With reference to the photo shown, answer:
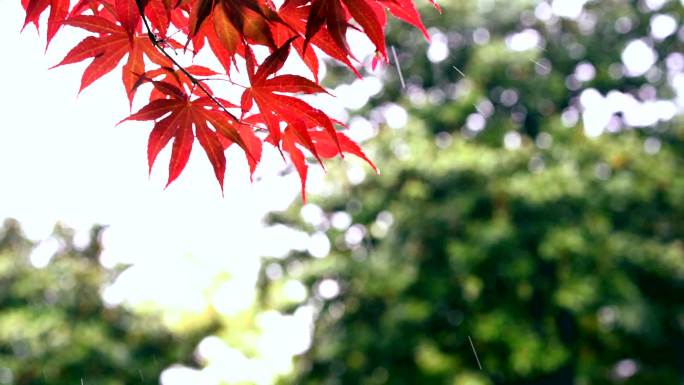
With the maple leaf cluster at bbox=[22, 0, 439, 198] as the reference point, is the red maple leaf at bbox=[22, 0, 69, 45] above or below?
above

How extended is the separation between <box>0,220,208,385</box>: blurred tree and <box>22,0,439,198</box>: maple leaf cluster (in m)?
5.77

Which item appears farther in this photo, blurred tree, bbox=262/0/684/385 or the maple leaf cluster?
blurred tree, bbox=262/0/684/385

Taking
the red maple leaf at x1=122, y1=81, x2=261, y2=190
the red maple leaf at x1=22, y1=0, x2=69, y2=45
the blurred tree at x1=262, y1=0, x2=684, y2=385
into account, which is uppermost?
the red maple leaf at x1=22, y1=0, x2=69, y2=45

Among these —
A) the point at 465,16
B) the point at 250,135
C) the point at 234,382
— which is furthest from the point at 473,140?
the point at 250,135

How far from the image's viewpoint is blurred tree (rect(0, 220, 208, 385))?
6.28 metres

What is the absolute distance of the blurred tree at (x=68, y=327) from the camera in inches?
247

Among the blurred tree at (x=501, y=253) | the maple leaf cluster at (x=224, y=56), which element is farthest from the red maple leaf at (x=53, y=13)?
the blurred tree at (x=501, y=253)

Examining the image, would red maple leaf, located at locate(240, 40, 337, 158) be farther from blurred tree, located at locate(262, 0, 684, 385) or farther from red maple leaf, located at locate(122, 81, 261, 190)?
blurred tree, located at locate(262, 0, 684, 385)

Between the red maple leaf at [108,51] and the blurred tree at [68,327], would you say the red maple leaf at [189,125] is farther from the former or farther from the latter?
the blurred tree at [68,327]

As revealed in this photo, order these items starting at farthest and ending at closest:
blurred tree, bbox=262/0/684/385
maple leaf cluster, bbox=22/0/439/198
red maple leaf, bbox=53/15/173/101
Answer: blurred tree, bbox=262/0/684/385, red maple leaf, bbox=53/15/173/101, maple leaf cluster, bbox=22/0/439/198

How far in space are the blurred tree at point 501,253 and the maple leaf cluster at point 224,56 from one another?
511cm

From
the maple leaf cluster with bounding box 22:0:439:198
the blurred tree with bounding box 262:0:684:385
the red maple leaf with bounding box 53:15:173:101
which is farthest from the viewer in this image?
the blurred tree with bounding box 262:0:684:385

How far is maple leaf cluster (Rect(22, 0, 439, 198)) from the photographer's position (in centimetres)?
86

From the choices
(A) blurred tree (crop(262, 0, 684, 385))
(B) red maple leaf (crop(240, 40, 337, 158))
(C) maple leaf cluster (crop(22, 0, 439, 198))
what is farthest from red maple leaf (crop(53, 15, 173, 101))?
(A) blurred tree (crop(262, 0, 684, 385))
